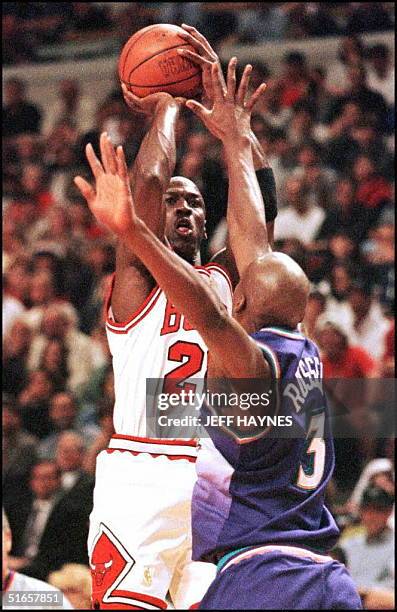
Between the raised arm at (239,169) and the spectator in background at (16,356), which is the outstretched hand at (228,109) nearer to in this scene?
the raised arm at (239,169)

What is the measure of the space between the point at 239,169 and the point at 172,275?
937mm

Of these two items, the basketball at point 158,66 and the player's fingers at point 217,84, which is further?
the basketball at point 158,66

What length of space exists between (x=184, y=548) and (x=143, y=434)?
452 millimetres

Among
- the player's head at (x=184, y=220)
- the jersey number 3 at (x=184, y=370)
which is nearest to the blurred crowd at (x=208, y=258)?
the player's head at (x=184, y=220)

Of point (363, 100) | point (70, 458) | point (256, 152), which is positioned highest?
point (363, 100)

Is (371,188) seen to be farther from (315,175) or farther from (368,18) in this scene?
(368,18)

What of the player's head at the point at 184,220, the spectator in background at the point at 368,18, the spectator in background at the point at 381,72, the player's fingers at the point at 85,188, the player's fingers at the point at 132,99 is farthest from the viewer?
the spectator in background at the point at 368,18

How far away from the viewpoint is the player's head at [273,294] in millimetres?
3135

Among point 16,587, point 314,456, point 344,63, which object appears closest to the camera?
point 314,456

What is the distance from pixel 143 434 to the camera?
4.12 metres

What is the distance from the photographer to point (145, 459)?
13.3 ft

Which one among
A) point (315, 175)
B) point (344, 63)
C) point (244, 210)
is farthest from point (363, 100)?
point (244, 210)

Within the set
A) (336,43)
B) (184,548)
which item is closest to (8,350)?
(336,43)

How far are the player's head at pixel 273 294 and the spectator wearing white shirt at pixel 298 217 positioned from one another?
5519mm
